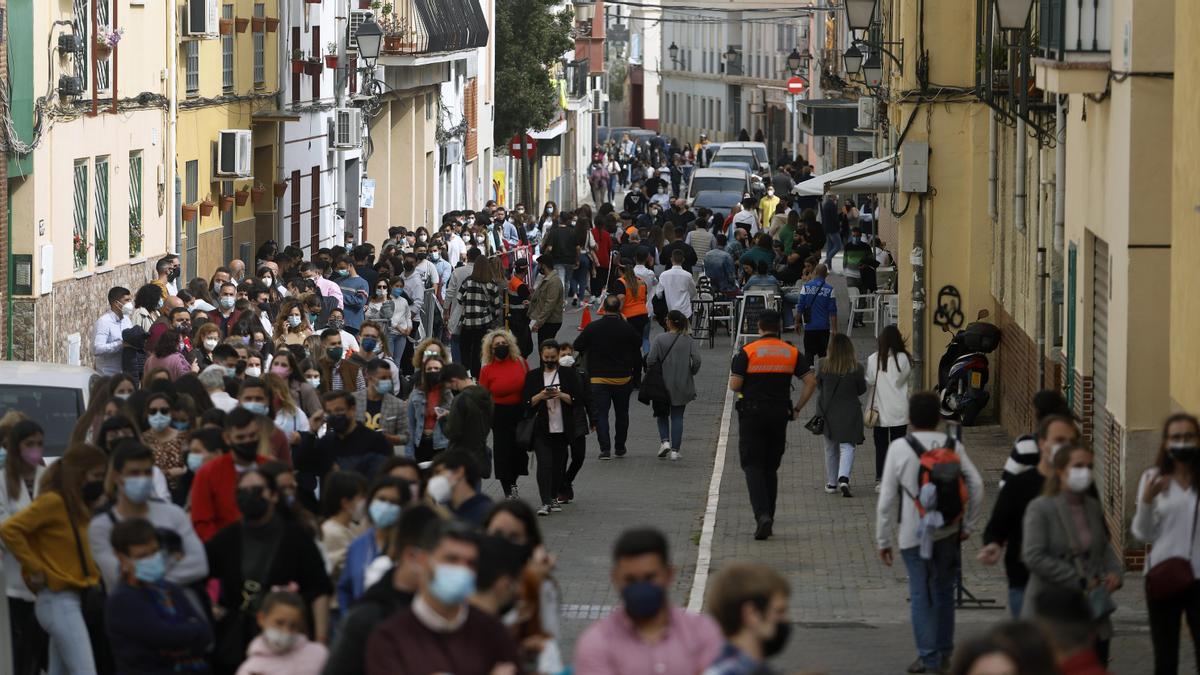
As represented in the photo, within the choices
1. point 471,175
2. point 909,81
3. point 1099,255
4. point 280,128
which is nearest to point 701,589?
point 1099,255

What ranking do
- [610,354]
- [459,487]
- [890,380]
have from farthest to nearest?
[610,354]
[890,380]
[459,487]

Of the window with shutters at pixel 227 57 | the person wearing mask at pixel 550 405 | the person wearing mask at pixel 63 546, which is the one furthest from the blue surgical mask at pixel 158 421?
the window with shutters at pixel 227 57

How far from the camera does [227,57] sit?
3142 centimetres

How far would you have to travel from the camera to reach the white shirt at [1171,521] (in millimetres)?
10164

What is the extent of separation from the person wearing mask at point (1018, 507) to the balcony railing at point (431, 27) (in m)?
31.2

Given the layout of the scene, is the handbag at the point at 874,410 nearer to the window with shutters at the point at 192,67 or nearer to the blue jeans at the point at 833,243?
the window with shutters at the point at 192,67

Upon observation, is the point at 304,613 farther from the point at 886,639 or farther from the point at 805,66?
the point at 805,66

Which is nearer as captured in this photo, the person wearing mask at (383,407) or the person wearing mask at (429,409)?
the person wearing mask at (383,407)

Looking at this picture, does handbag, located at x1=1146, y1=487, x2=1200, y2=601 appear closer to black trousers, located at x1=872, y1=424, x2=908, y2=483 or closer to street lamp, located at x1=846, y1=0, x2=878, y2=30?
black trousers, located at x1=872, y1=424, x2=908, y2=483

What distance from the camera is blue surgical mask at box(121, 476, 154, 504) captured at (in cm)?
945

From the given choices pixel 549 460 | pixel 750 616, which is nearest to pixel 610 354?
pixel 549 460

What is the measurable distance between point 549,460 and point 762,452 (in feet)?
6.06

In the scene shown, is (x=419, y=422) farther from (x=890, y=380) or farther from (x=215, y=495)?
(x=215, y=495)

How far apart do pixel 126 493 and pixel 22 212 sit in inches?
531
